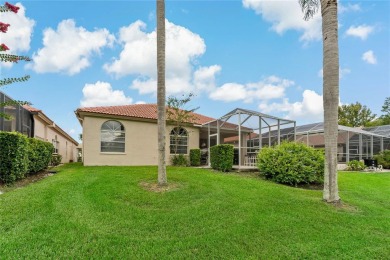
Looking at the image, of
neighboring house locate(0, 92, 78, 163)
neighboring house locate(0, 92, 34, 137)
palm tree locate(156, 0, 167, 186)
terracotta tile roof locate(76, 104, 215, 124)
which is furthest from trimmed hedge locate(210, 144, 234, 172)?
neighboring house locate(0, 92, 34, 137)

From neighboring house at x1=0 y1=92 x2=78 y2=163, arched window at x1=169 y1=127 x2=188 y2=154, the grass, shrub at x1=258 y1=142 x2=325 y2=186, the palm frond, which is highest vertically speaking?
the palm frond

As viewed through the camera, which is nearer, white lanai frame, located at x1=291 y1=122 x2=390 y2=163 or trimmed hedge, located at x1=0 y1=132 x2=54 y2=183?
trimmed hedge, located at x1=0 y1=132 x2=54 y2=183

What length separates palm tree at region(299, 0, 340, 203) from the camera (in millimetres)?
7379

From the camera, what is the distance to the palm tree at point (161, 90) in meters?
8.58

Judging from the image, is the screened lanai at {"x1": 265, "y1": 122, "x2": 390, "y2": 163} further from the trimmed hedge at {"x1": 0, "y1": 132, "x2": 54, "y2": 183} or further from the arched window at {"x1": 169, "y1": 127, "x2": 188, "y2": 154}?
the trimmed hedge at {"x1": 0, "y1": 132, "x2": 54, "y2": 183}

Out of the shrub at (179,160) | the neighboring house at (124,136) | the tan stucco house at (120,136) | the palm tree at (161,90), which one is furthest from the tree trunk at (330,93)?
the tan stucco house at (120,136)

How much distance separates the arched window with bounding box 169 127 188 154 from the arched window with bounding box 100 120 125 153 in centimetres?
393

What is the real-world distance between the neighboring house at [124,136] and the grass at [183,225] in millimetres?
8588

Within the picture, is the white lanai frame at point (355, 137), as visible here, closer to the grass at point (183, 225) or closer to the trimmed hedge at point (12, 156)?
the grass at point (183, 225)

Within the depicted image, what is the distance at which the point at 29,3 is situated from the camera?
916cm

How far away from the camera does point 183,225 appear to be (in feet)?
17.4

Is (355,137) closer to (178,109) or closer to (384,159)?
(384,159)

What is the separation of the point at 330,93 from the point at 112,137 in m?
13.9

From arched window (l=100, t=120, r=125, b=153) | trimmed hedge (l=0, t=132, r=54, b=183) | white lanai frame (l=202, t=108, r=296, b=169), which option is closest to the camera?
trimmed hedge (l=0, t=132, r=54, b=183)
